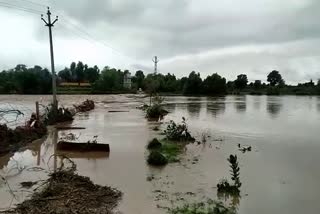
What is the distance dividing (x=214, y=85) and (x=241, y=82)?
27001 millimetres

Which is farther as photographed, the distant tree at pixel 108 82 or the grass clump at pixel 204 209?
the distant tree at pixel 108 82

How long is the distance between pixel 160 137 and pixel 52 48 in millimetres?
12906

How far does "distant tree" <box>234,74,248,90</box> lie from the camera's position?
460 feet

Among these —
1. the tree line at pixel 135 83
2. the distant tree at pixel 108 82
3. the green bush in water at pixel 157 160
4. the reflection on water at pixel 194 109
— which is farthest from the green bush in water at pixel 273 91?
the green bush in water at pixel 157 160

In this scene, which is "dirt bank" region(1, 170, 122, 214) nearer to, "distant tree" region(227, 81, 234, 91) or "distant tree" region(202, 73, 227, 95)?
"distant tree" region(202, 73, 227, 95)

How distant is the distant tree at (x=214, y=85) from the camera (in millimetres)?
116500

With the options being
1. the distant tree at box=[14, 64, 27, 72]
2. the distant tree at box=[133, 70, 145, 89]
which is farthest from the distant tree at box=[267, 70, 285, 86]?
the distant tree at box=[14, 64, 27, 72]

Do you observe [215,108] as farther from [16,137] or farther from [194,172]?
[194,172]

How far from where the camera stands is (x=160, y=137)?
1983 centimetres

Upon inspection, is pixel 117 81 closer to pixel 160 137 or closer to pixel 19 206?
pixel 160 137

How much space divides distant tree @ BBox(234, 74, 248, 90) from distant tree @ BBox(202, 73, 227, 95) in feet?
70.3

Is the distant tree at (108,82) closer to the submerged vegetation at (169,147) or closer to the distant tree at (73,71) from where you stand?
the distant tree at (73,71)

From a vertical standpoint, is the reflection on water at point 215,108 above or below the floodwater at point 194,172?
below

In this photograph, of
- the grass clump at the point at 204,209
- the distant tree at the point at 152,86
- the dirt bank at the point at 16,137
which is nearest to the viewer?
the grass clump at the point at 204,209
